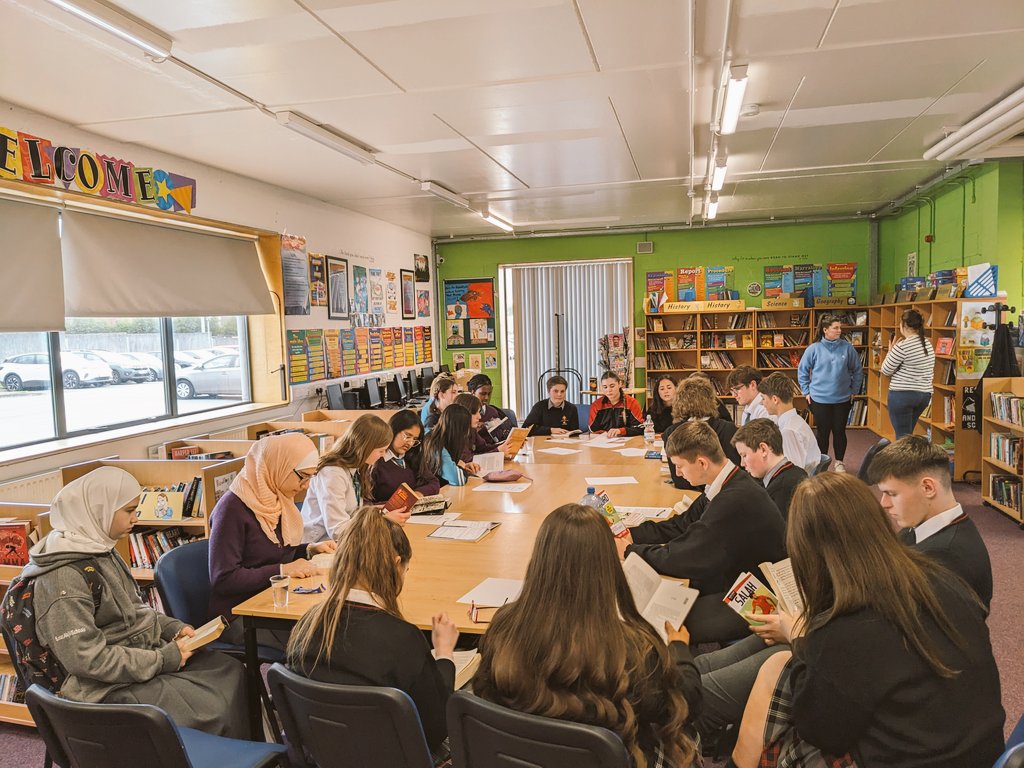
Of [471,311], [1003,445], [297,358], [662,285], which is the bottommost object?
[1003,445]

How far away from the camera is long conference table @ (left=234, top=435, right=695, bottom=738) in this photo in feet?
8.59

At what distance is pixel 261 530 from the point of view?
124 inches

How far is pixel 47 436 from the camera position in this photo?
5059 millimetres

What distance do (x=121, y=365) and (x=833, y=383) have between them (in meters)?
7.07

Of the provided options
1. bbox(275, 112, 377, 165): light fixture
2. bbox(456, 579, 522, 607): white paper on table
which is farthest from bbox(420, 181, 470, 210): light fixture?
bbox(456, 579, 522, 607): white paper on table

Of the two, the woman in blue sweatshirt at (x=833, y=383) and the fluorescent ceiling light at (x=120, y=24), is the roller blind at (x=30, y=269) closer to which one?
the fluorescent ceiling light at (x=120, y=24)

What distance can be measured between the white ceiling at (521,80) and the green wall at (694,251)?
3649 millimetres

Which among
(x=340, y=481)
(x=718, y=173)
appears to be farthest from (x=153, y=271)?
(x=718, y=173)

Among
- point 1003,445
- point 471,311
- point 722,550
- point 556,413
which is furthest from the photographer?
point 471,311

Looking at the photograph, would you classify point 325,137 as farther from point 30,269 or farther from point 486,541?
point 486,541

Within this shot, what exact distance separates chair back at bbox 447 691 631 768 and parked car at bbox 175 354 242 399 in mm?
5569

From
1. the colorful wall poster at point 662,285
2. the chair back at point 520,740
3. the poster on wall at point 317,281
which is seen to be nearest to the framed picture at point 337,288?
the poster on wall at point 317,281

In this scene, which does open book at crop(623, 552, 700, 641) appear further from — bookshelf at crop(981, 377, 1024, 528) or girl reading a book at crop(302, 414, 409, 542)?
bookshelf at crop(981, 377, 1024, 528)

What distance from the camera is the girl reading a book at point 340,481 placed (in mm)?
3670
